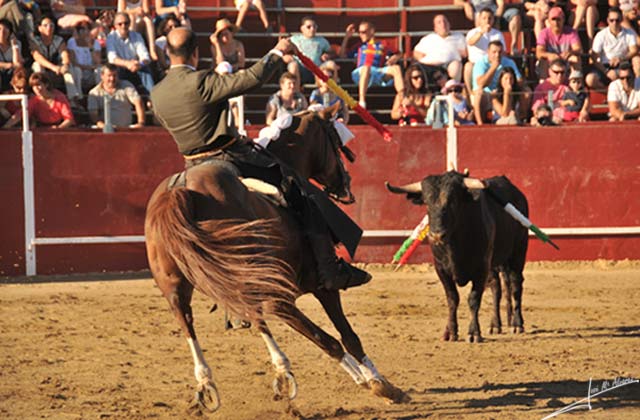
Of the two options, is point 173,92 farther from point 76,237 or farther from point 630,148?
point 630,148

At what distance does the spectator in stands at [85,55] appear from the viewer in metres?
13.2

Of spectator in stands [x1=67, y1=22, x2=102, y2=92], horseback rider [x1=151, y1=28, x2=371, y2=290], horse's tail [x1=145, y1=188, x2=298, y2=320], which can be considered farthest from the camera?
spectator in stands [x1=67, y1=22, x2=102, y2=92]

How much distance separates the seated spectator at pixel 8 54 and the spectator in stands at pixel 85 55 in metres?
0.64

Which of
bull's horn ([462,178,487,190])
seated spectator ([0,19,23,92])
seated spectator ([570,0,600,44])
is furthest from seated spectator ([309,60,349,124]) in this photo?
bull's horn ([462,178,487,190])

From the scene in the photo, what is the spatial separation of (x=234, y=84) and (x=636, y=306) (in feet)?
17.3

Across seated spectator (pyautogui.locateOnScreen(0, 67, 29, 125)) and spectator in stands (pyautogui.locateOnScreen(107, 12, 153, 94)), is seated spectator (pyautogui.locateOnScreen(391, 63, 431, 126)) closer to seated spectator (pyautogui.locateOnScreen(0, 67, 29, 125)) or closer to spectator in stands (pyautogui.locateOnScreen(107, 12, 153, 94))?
spectator in stands (pyautogui.locateOnScreen(107, 12, 153, 94))

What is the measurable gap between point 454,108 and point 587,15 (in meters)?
2.84

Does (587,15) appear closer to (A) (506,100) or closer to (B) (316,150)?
(A) (506,100)

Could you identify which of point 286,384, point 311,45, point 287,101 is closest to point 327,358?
point 286,384

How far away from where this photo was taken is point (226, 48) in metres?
13.7

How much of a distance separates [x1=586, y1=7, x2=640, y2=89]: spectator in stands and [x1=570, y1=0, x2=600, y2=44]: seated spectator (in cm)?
29

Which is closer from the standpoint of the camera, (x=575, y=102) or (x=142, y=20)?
(x=575, y=102)

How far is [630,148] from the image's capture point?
505 inches

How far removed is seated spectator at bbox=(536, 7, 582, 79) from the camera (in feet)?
47.0
